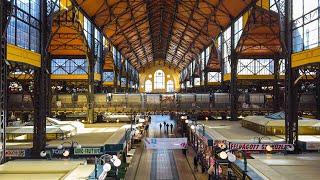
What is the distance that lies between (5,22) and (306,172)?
16873mm

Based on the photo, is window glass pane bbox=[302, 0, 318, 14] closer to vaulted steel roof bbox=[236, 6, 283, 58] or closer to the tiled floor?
vaulted steel roof bbox=[236, 6, 283, 58]

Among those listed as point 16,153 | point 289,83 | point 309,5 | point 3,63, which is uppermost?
point 309,5

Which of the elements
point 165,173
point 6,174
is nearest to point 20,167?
point 6,174

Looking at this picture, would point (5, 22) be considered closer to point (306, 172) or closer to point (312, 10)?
point (306, 172)

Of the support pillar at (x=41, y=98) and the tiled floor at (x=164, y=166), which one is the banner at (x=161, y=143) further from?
the support pillar at (x=41, y=98)

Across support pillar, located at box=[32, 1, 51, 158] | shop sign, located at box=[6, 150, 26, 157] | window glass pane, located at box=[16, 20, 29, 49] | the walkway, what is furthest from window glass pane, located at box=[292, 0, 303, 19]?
shop sign, located at box=[6, 150, 26, 157]

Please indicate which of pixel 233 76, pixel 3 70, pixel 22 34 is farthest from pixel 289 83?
pixel 233 76

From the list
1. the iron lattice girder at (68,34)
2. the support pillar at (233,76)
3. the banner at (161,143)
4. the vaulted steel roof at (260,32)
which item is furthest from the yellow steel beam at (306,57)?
the iron lattice girder at (68,34)

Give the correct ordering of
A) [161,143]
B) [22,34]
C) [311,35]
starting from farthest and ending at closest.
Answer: [161,143] < [311,35] < [22,34]

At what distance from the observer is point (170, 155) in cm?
4281

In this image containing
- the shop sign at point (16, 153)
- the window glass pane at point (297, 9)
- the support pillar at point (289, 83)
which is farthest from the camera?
the support pillar at point (289, 83)

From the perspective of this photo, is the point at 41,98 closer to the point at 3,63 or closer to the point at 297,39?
the point at 3,63

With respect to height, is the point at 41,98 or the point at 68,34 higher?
the point at 68,34

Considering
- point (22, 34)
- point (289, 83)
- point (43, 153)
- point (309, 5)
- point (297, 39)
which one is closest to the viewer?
point (22, 34)
